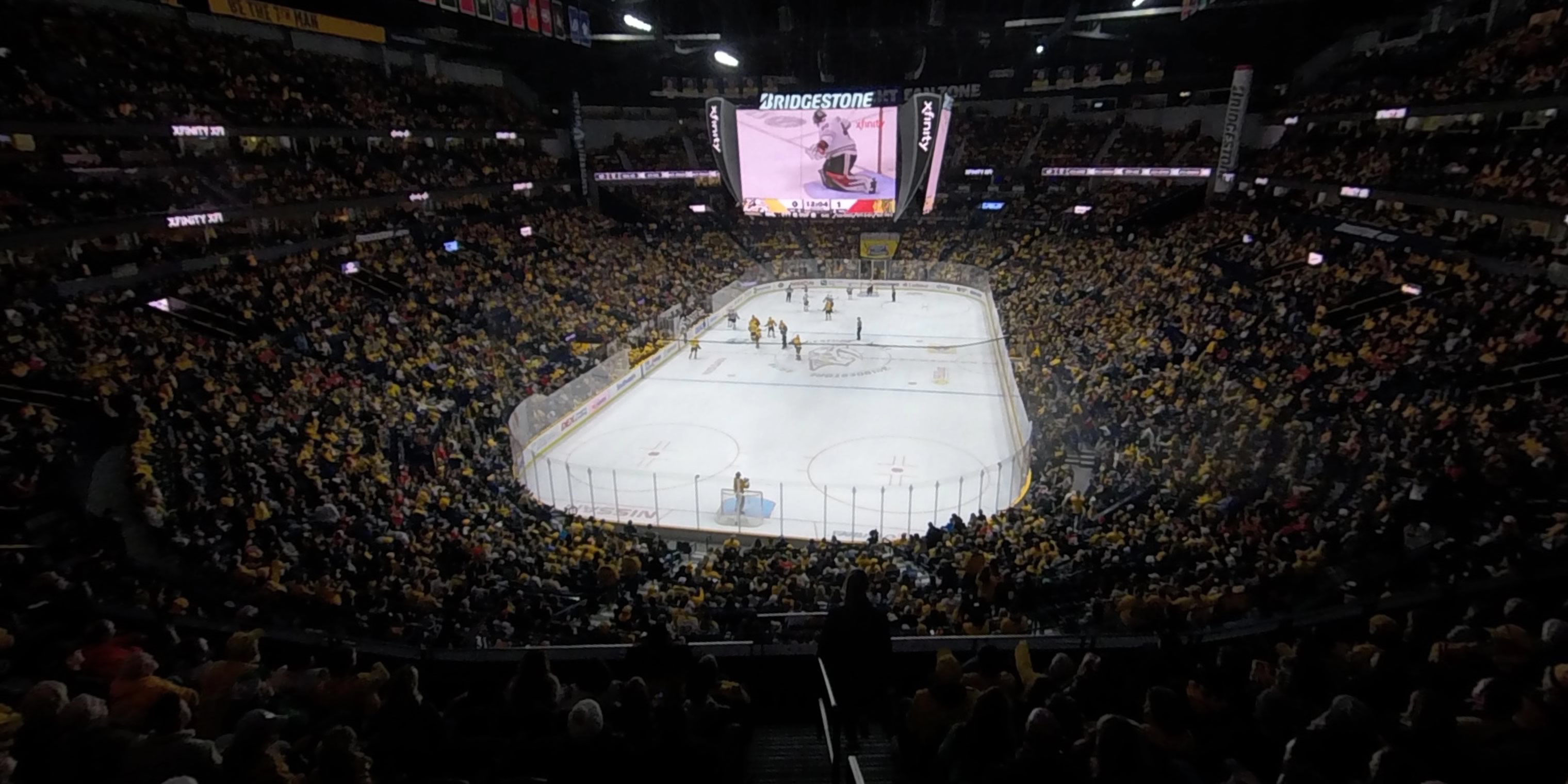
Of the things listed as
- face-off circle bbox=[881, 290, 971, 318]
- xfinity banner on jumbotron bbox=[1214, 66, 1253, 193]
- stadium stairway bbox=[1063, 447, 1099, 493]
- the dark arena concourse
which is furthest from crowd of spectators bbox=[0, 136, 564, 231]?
xfinity banner on jumbotron bbox=[1214, 66, 1253, 193]

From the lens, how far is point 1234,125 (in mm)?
32438

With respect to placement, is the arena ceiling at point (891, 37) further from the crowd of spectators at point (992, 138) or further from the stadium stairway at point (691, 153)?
the stadium stairway at point (691, 153)

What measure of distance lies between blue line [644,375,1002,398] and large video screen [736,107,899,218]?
18.0ft

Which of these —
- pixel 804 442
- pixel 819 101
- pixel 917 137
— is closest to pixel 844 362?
pixel 804 442

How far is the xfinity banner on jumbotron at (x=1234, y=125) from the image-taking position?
31234mm

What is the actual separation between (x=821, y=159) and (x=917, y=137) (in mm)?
3109

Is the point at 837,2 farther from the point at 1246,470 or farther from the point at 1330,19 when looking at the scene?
the point at 1246,470

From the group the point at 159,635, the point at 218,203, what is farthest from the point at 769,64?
the point at 159,635

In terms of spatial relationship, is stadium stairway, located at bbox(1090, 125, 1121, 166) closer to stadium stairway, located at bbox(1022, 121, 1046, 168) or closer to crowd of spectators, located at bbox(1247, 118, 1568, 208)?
stadium stairway, located at bbox(1022, 121, 1046, 168)

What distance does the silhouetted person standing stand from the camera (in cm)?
473

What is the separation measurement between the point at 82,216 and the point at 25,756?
20.5 metres

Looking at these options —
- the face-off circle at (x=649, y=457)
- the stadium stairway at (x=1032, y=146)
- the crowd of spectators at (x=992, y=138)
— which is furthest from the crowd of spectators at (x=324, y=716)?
the crowd of spectators at (x=992, y=138)

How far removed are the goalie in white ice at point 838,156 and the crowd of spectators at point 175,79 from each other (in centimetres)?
1723

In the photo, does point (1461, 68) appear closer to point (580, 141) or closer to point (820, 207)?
point (820, 207)
